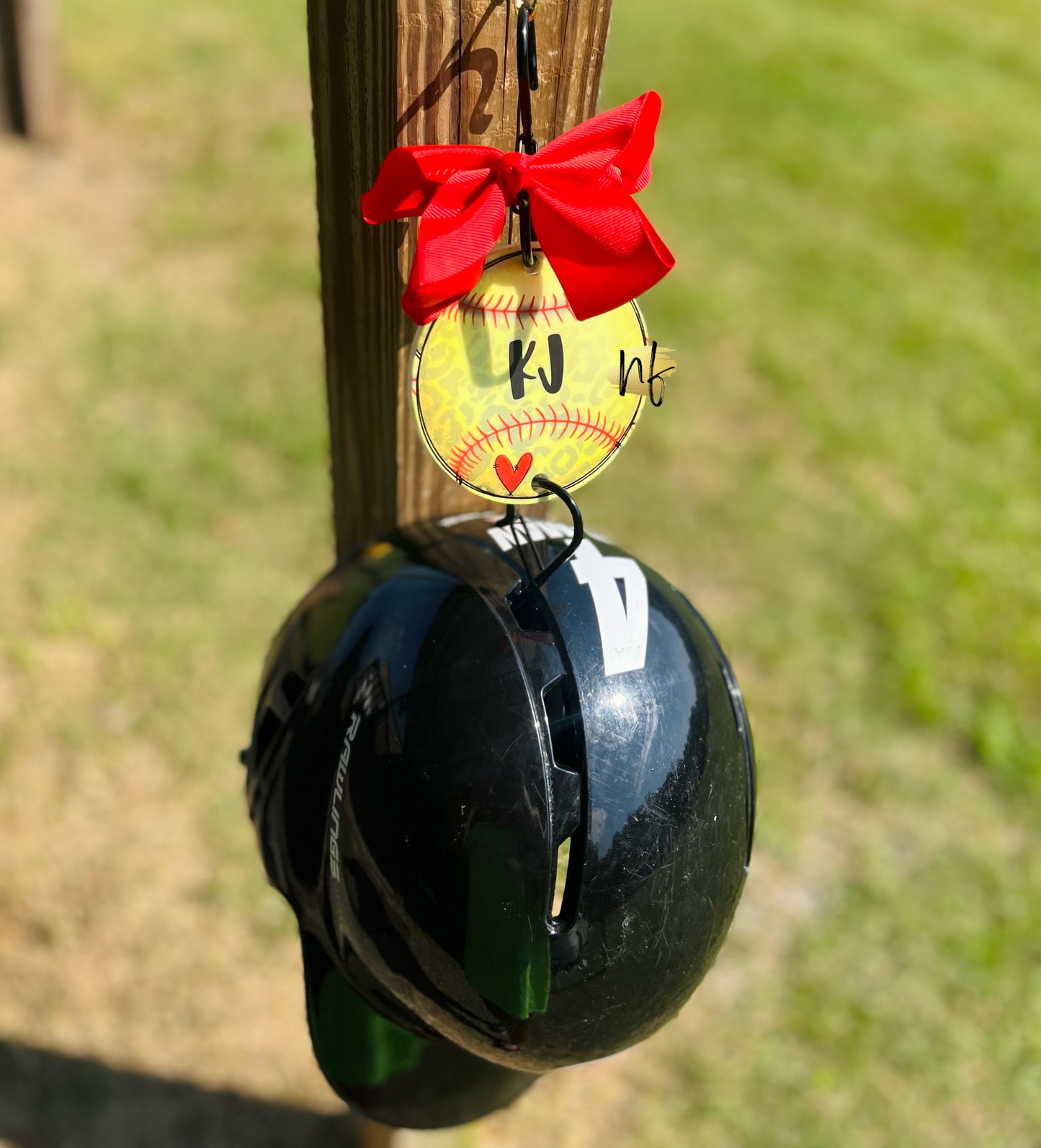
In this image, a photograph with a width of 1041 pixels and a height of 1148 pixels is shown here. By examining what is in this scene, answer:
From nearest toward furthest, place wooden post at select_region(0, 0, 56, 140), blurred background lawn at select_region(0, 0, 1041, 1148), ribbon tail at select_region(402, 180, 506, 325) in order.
Answer: ribbon tail at select_region(402, 180, 506, 325)
blurred background lawn at select_region(0, 0, 1041, 1148)
wooden post at select_region(0, 0, 56, 140)

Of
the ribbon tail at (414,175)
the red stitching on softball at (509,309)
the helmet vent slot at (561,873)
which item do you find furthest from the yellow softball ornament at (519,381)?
the helmet vent slot at (561,873)

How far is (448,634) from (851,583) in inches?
119

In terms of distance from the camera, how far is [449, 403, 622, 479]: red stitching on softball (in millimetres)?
1247

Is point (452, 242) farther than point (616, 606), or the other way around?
point (616, 606)

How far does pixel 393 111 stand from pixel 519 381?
341mm

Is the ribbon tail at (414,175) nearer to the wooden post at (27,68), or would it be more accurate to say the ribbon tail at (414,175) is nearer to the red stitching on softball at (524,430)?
the red stitching on softball at (524,430)

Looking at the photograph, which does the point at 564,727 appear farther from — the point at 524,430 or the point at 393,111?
the point at 393,111

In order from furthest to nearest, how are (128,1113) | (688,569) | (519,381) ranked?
(688,569) < (128,1113) < (519,381)

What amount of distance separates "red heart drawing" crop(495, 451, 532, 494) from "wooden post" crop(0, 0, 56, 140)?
5.56 meters

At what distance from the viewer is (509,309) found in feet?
4.03

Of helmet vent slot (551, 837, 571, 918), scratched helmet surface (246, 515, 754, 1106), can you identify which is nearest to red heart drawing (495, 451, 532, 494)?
scratched helmet surface (246, 515, 754, 1106)

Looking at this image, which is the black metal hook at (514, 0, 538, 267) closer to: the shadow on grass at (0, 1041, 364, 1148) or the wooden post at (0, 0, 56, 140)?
the shadow on grass at (0, 1041, 364, 1148)

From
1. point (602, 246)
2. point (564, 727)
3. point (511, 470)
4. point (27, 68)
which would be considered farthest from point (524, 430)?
point (27, 68)

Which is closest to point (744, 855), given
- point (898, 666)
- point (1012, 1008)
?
point (1012, 1008)
